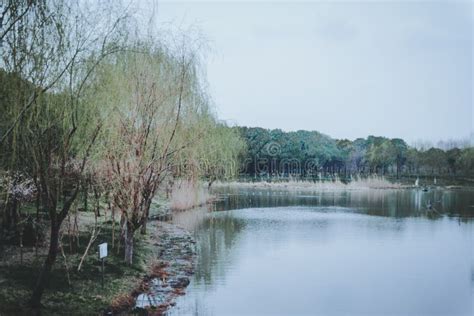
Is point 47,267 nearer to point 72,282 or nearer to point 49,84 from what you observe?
point 72,282

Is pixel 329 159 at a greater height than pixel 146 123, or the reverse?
pixel 329 159

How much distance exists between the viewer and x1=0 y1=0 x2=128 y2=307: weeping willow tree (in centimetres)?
502

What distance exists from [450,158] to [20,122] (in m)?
45.9

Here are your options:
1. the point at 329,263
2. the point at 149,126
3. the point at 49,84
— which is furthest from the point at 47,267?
the point at 329,263

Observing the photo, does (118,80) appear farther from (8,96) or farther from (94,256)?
(94,256)

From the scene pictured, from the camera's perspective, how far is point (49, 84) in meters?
5.46

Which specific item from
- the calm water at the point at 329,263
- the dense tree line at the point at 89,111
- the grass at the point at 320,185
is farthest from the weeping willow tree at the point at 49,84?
the grass at the point at 320,185

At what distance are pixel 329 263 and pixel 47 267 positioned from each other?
6.92 meters

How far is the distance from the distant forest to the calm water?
23.3 m

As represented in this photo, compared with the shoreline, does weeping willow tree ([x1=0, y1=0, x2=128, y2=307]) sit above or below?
above

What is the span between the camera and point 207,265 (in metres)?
10.4

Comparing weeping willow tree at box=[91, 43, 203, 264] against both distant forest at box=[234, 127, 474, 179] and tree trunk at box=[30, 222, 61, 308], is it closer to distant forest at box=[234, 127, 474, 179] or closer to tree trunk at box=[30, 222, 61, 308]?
tree trunk at box=[30, 222, 61, 308]

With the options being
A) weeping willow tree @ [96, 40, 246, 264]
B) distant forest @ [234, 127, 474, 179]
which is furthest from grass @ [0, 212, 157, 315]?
distant forest @ [234, 127, 474, 179]

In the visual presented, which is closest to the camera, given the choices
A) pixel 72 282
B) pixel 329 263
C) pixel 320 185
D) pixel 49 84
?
pixel 49 84
